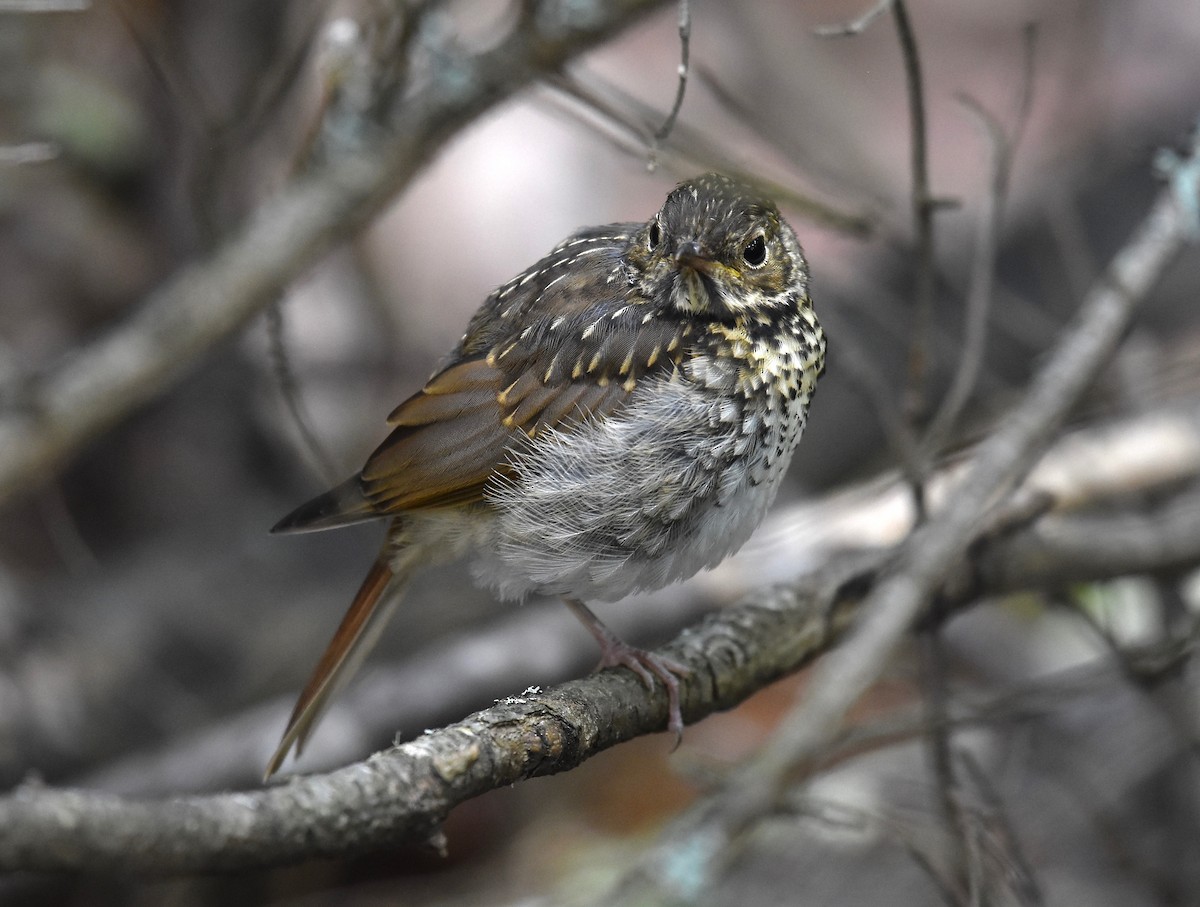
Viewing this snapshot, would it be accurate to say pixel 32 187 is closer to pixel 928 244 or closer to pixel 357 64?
pixel 357 64

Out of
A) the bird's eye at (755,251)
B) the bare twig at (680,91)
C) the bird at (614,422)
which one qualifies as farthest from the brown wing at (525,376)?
the bare twig at (680,91)

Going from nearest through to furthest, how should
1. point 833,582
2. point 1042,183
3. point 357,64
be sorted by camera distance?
1. point 833,582
2. point 357,64
3. point 1042,183

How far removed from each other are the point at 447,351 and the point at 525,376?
979mm

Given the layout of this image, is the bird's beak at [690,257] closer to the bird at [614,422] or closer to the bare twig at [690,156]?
the bird at [614,422]

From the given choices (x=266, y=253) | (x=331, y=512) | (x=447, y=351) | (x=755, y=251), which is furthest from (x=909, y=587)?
(x=266, y=253)

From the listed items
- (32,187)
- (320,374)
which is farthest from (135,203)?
(320,374)

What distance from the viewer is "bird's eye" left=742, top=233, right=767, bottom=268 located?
2.72 m

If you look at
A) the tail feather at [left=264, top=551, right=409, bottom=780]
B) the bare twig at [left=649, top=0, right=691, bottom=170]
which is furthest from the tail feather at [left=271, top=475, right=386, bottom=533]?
the bare twig at [left=649, top=0, right=691, bottom=170]

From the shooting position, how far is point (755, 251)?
276cm

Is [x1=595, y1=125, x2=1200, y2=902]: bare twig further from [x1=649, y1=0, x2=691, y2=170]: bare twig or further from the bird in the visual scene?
[x1=649, y1=0, x2=691, y2=170]: bare twig

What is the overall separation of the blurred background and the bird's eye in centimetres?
52

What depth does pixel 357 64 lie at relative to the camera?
416 cm

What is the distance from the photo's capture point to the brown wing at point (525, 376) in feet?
9.06

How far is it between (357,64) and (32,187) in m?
2.53
